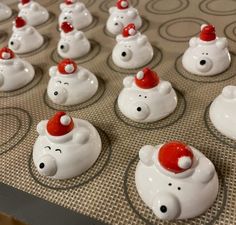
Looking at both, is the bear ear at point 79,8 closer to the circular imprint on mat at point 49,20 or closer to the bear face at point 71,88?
the circular imprint on mat at point 49,20

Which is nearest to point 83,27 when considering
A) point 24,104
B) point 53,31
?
point 53,31

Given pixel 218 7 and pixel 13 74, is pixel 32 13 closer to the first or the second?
pixel 13 74

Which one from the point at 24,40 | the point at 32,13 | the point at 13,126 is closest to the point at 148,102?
the point at 13,126

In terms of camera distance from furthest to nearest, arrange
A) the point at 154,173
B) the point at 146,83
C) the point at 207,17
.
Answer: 1. the point at 207,17
2. the point at 146,83
3. the point at 154,173

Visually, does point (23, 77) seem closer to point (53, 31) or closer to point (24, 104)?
point (24, 104)

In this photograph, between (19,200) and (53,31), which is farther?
(53,31)
